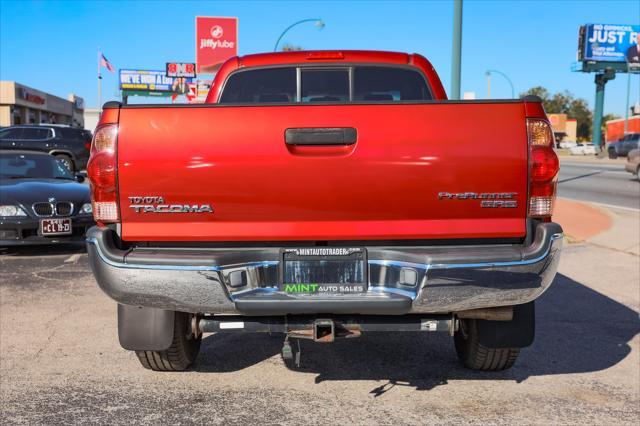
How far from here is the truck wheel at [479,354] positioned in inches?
152

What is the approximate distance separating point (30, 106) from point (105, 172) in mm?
63131

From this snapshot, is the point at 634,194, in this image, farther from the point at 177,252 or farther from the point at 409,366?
the point at 177,252

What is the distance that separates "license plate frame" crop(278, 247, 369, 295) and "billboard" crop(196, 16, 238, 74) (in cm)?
4053

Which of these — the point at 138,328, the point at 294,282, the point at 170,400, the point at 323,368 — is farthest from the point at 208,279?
the point at 323,368

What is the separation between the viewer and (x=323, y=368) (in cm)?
422

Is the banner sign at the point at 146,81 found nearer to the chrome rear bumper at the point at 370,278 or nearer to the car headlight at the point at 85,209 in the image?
the car headlight at the point at 85,209

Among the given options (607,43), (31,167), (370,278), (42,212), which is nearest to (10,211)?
(42,212)

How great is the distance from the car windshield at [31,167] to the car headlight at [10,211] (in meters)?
1.40

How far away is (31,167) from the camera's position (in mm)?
9484

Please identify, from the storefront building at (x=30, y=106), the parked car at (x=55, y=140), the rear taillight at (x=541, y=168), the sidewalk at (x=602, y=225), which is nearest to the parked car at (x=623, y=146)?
the sidewalk at (x=602, y=225)

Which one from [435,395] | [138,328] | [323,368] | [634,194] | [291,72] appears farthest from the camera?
[634,194]

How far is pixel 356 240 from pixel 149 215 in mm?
1014

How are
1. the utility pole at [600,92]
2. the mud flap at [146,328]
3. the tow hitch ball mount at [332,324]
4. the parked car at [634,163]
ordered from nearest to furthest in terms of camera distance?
the tow hitch ball mount at [332,324], the mud flap at [146,328], the parked car at [634,163], the utility pole at [600,92]

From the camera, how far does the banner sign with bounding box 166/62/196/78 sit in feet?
238
